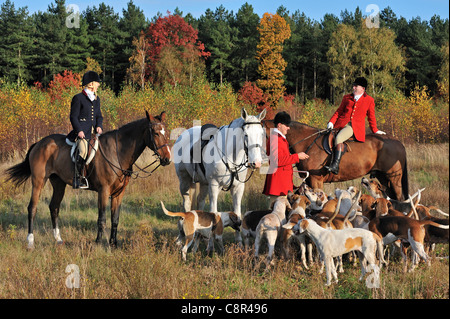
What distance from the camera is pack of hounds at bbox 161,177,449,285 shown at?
5.56 metres

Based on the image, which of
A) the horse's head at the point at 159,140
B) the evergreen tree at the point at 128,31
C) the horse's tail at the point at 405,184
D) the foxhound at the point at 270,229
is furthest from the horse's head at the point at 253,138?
the evergreen tree at the point at 128,31

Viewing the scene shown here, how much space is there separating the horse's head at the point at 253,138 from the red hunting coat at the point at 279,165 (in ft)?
1.17

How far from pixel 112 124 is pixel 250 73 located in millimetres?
31189

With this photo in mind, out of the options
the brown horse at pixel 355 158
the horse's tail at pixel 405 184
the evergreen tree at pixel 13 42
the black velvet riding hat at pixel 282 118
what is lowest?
the horse's tail at pixel 405 184

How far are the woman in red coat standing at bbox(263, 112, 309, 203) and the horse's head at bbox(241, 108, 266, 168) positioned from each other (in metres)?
0.36

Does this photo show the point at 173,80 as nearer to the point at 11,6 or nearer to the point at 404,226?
the point at 11,6

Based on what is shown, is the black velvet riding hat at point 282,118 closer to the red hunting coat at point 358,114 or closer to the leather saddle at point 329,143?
the leather saddle at point 329,143

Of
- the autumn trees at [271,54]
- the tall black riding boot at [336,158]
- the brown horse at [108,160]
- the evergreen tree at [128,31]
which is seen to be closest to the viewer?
the brown horse at [108,160]

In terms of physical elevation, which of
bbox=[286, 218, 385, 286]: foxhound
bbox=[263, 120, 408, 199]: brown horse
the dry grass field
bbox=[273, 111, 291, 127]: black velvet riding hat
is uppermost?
bbox=[273, 111, 291, 127]: black velvet riding hat

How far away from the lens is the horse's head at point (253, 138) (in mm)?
6469

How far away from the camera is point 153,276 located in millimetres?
5641

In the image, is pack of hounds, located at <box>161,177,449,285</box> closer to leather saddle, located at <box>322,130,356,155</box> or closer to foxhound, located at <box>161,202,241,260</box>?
foxhound, located at <box>161,202,241,260</box>

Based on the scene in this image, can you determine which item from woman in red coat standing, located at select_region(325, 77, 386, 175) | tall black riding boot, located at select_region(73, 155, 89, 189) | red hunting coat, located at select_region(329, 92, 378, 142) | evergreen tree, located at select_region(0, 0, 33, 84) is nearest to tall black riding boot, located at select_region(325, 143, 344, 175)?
woman in red coat standing, located at select_region(325, 77, 386, 175)

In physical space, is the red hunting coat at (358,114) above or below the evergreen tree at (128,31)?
below
